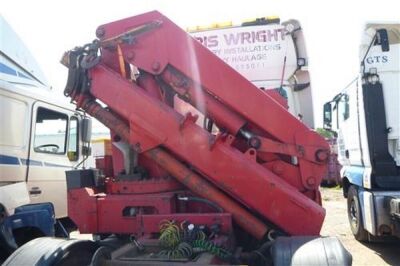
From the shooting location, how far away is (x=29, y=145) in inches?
213

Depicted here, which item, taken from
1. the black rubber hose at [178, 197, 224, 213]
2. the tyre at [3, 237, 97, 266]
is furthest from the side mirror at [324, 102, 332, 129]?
the tyre at [3, 237, 97, 266]

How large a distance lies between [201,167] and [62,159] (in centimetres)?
353

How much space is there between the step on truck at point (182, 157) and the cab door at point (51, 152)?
1.87m

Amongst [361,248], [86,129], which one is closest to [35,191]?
[86,129]

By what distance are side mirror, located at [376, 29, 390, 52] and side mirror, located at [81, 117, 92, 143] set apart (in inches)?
166

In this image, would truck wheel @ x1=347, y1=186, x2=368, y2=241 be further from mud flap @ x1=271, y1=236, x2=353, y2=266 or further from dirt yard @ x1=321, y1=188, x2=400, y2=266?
mud flap @ x1=271, y1=236, x2=353, y2=266

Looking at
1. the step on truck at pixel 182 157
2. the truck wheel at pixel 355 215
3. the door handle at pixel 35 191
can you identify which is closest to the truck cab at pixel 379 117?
the truck wheel at pixel 355 215

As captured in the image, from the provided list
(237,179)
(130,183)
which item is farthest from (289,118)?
(130,183)

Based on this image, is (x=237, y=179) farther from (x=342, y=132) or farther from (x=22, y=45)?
(x=342, y=132)

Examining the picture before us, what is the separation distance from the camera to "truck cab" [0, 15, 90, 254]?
15.9ft

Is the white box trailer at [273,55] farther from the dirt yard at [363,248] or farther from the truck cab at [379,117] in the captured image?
the dirt yard at [363,248]

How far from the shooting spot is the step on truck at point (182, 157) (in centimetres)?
340

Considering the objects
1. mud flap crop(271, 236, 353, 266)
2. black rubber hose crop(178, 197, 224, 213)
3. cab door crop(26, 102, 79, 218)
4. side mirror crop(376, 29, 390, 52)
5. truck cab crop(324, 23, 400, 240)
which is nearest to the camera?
mud flap crop(271, 236, 353, 266)

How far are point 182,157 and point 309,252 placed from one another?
48.6 inches
